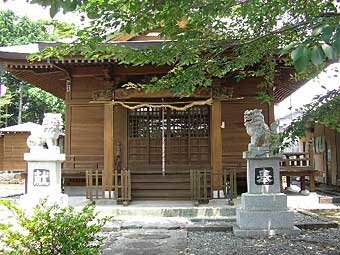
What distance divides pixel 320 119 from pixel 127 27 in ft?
8.75

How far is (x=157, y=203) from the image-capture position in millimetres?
11102

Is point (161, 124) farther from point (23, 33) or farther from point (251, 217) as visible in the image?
point (23, 33)

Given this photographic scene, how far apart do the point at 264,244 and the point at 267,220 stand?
94 cm

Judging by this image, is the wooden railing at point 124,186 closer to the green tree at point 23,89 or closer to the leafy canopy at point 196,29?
the leafy canopy at point 196,29

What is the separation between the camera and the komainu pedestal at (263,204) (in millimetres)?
7715

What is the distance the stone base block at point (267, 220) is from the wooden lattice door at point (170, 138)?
4787 mm

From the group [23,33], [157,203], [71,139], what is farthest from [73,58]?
[23,33]

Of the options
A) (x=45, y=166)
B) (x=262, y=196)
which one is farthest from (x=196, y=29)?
(x=45, y=166)

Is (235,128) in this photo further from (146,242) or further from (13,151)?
(13,151)

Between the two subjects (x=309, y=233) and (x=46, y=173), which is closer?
(x=309, y=233)

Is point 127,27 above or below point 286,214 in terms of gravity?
above

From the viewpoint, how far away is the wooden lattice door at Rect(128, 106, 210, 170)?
12.6 meters

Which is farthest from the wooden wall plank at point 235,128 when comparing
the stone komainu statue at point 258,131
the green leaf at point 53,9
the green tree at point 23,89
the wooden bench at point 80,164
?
the green tree at point 23,89

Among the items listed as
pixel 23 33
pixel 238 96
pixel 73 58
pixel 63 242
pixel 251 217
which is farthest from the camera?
pixel 23 33
